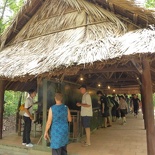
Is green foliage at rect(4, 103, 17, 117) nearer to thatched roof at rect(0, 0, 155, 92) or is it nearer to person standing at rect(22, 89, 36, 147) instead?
thatched roof at rect(0, 0, 155, 92)

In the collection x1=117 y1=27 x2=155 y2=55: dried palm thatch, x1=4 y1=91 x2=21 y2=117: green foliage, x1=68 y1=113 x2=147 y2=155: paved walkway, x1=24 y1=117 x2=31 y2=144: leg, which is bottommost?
x1=68 y1=113 x2=147 y2=155: paved walkway

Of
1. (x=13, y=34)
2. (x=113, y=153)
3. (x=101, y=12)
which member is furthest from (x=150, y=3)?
(x=113, y=153)

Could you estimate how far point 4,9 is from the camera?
1220cm

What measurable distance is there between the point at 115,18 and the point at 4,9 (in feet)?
30.3

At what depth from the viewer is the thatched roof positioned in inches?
155

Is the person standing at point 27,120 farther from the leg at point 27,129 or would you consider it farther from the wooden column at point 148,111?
the wooden column at point 148,111

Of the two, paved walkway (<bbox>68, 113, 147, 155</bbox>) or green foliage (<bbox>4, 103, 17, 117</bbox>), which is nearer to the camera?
paved walkway (<bbox>68, 113, 147, 155</bbox>)

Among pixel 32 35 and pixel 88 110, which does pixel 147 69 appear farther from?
pixel 32 35

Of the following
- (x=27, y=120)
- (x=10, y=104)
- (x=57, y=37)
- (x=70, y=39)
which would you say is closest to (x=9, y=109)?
(x=10, y=104)

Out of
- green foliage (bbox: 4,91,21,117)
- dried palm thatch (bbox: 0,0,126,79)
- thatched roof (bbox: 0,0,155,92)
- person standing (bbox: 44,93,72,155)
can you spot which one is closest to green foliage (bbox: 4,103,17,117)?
green foliage (bbox: 4,91,21,117)

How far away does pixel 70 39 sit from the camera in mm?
5609

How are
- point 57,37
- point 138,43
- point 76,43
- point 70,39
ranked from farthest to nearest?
point 57,37, point 70,39, point 76,43, point 138,43

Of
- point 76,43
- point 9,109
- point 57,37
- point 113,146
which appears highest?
point 57,37

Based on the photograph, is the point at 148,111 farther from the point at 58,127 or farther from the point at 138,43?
the point at 58,127
